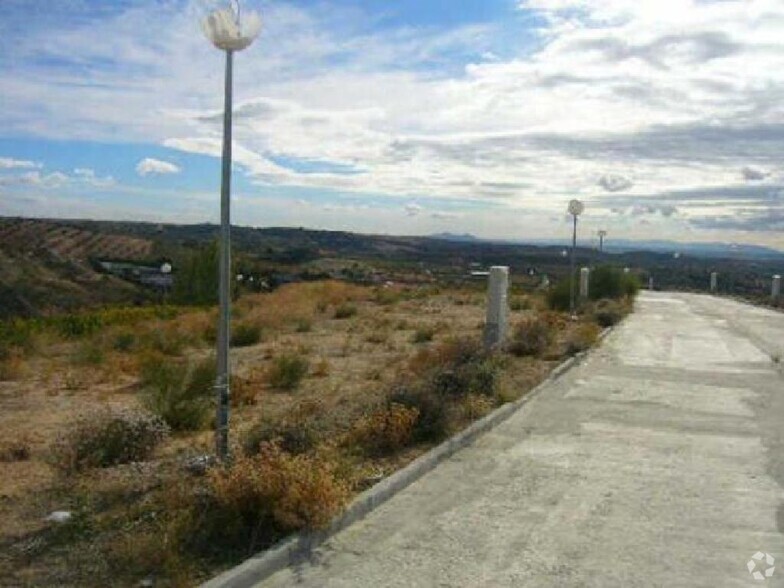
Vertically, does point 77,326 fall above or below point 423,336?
below

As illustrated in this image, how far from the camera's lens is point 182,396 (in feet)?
35.8

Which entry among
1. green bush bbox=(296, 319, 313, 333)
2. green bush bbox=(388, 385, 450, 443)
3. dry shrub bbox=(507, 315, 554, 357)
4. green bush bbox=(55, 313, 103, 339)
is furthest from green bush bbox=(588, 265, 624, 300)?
green bush bbox=(388, 385, 450, 443)

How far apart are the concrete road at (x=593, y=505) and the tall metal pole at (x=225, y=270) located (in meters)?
1.39

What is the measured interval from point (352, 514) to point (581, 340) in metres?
12.4

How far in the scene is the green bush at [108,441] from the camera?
796 centimetres

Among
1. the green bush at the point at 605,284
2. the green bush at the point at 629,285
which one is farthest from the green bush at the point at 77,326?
the green bush at the point at 629,285

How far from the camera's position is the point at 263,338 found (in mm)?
21688

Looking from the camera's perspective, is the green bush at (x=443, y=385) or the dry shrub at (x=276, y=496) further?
the green bush at (x=443, y=385)

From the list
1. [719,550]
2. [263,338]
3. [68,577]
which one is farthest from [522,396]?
[263,338]

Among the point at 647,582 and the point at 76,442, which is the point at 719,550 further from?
the point at 76,442

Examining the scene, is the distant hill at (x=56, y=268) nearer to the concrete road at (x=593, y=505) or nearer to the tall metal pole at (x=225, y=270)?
the concrete road at (x=593, y=505)

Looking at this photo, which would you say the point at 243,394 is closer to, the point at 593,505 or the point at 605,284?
the point at 593,505

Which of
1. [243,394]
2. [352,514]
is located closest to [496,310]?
[243,394]

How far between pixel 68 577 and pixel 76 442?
9.35 ft
